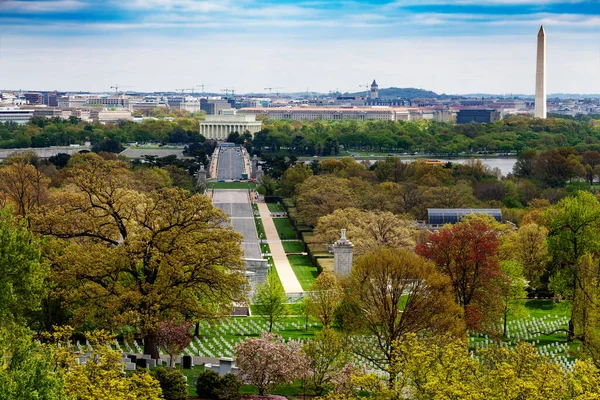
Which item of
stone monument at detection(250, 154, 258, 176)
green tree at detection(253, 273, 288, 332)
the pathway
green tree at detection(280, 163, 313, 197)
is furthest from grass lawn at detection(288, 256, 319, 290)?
stone monument at detection(250, 154, 258, 176)

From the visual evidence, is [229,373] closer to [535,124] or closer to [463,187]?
[463,187]

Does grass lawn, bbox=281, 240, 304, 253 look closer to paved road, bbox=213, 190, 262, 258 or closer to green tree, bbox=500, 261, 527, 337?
paved road, bbox=213, 190, 262, 258

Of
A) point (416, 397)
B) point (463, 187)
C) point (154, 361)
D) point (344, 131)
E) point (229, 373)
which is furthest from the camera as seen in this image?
point (344, 131)

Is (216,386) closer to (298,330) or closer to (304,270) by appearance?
(298,330)

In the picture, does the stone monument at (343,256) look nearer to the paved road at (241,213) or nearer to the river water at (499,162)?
the paved road at (241,213)

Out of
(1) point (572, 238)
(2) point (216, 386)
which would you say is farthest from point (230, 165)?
(2) point (216, 386)

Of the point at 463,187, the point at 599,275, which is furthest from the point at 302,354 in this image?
the point at 463,187
